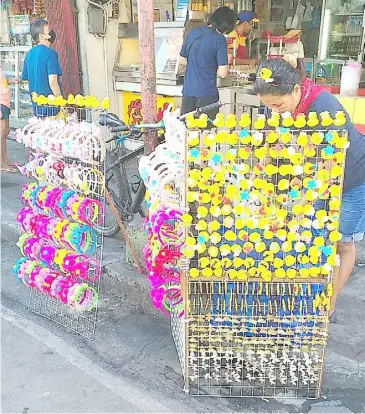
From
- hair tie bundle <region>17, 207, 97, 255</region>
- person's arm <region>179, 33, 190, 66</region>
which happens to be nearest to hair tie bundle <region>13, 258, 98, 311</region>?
hair tie bundle <region>17, 207, 97, 255</region>

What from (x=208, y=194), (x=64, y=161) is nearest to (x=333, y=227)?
(x=208, y=194)

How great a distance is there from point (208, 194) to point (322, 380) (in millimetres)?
1325

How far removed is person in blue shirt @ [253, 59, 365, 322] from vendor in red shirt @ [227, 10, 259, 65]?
4.03 meters

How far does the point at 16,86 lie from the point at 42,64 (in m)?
3.70

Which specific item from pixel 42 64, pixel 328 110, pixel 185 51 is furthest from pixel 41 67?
pixel 328 110

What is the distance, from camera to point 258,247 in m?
2.33

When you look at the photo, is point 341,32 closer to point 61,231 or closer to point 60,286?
point 61,231

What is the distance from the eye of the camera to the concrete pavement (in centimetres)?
262

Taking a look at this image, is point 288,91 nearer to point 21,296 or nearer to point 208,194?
point 208,194

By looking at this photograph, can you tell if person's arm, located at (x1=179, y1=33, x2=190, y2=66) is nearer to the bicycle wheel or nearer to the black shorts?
the bicycle wheel

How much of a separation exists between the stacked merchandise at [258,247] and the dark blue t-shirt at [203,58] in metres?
2.83

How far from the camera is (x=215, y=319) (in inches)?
97.6

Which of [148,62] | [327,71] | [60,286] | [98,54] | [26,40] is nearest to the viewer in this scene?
[60,286]

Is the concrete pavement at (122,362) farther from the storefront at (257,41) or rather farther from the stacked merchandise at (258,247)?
the storefront at (257,41)
